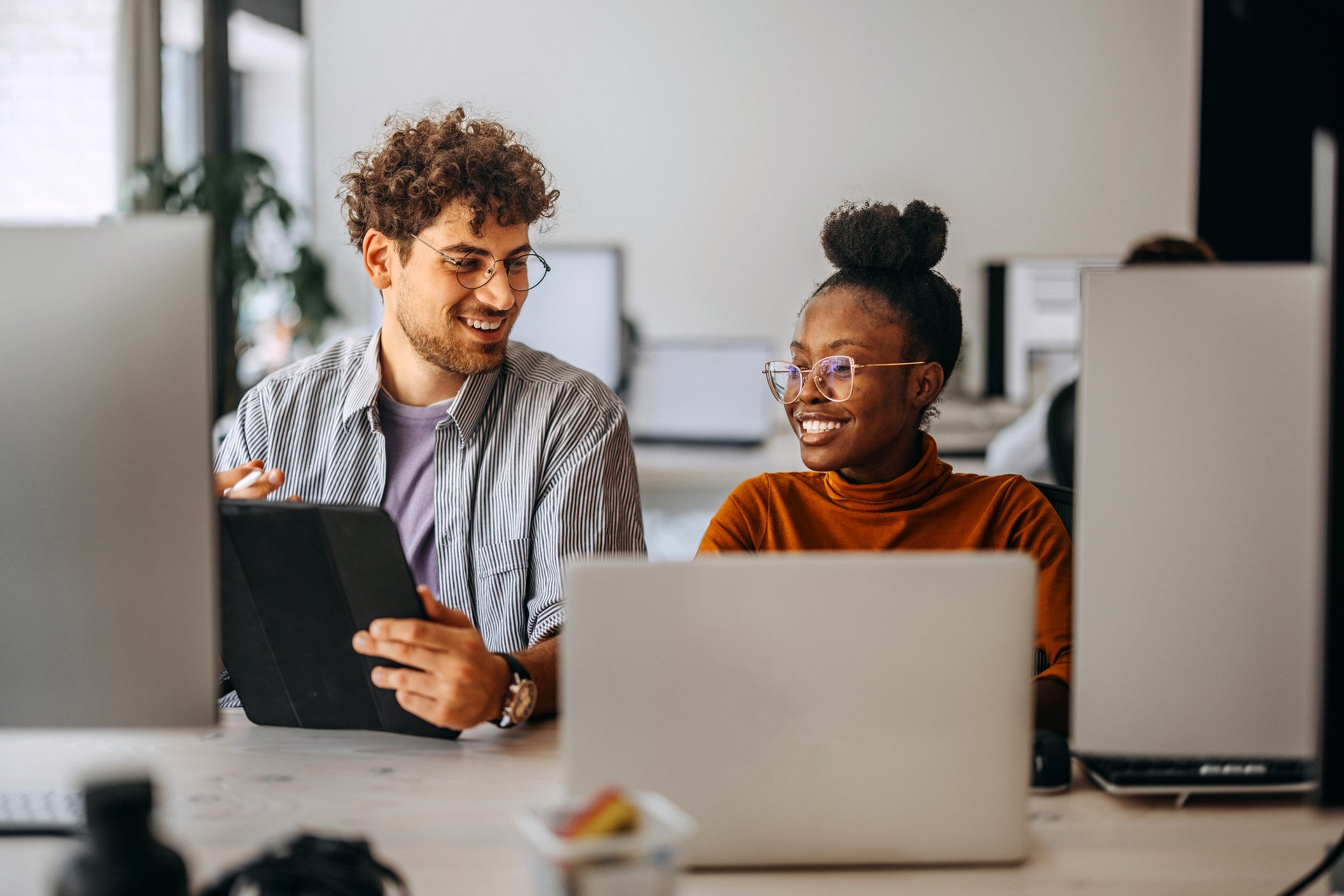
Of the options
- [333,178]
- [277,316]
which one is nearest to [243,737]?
[277,316]

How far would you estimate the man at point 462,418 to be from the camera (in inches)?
59.5

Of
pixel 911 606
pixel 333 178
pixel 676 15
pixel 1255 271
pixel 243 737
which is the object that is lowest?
pixel 243 737

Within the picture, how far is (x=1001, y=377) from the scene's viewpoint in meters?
4.16

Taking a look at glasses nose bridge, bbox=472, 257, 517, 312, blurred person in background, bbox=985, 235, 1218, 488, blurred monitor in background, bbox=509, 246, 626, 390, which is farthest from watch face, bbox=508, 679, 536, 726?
blurred monitor in background, bbox=509, 246, 626, 390

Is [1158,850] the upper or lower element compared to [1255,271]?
lower

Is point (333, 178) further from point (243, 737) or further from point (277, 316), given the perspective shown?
point (243, 737)

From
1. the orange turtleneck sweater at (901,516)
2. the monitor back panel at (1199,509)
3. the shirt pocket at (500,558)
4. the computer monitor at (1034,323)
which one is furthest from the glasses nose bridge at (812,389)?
the computer monitor at (1034,323)

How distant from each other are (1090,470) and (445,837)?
54 cm

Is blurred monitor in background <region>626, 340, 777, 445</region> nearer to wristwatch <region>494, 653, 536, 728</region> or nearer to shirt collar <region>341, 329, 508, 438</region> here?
shirt collar <region>341, 329, 508, 438</region>

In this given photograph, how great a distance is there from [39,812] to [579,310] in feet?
7.73

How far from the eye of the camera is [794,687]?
76 cm

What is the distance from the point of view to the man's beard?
5.08ft

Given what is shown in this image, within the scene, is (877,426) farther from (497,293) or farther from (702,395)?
(702,395)

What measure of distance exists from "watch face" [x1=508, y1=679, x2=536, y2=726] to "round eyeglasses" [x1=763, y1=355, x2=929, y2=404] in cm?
46
